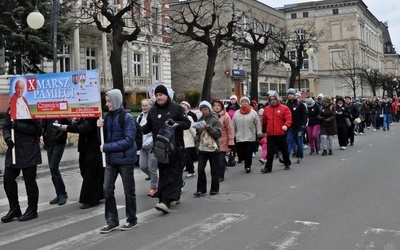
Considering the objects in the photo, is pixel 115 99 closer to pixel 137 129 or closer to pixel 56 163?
pixel 137 129

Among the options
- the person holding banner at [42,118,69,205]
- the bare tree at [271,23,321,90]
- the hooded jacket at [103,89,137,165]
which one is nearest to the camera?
the hooded jacket at [103,89,137,165]

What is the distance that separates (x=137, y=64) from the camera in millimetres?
42969

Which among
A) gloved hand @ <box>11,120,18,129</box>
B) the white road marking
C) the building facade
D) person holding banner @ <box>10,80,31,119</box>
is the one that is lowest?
the white road marking

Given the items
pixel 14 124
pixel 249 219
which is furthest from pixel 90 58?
pixel 249 219

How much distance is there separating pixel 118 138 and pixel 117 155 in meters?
0.23

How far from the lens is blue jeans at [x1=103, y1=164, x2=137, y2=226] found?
259 inches

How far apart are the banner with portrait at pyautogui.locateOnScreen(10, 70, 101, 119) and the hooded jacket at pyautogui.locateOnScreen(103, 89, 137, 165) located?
518 millimetres

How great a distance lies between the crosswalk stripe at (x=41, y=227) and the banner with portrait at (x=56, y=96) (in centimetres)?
153

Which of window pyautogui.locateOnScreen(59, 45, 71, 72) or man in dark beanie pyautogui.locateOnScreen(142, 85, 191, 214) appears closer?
man in dark beanie pyautogui.locateOnScreen(142, 85, 191, 214)

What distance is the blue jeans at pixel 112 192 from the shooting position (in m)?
6.57

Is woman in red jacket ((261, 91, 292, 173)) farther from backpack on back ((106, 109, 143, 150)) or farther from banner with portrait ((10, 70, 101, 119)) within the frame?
banner with portrait ((10, 70, 101, 119))

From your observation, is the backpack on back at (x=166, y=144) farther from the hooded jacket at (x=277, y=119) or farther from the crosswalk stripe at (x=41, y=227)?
the hooded jacket at (x=277, y=119)

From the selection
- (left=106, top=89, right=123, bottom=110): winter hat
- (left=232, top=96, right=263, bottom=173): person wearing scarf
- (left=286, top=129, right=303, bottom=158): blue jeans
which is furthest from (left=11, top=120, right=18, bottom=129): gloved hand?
(left=286, top=129, right=303, bottom=158): blue jeans

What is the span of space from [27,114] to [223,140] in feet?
14.1
